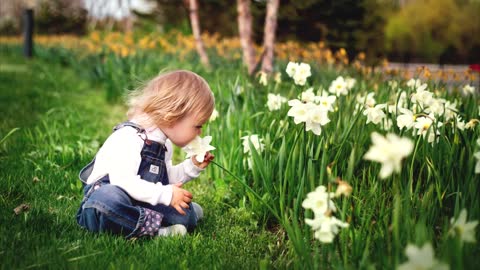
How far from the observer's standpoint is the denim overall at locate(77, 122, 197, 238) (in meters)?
2.03

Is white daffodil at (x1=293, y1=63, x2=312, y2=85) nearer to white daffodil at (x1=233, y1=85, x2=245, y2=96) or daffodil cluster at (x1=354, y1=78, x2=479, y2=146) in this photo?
daffodil cluster at (x1=354, y1=78, x2=479, y2=146)

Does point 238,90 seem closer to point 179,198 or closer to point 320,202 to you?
point 179,198

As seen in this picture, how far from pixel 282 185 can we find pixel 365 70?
125 inches

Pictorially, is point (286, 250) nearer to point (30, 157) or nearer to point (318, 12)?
point (30, 157)

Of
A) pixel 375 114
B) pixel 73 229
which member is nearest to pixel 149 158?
pixel 73 229

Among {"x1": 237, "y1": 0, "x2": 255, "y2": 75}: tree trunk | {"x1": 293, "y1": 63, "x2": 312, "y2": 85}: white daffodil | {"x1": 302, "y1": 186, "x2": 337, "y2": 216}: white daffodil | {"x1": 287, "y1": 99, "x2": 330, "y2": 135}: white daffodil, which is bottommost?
{"x1": 302, "y1": 186, "x2": 337, "y2": 216}: white daffodil

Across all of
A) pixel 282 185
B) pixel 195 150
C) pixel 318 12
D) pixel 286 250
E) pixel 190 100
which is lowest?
pixel 286 250

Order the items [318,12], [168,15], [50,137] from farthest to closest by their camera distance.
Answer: [168,15], [318,12], [50,137]

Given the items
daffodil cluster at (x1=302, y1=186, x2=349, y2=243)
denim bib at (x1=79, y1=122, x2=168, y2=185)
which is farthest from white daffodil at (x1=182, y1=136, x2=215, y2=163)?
daffodil cluster at (x1=302, y1=186, x2=349, y2=243)

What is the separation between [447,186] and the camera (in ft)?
6.32

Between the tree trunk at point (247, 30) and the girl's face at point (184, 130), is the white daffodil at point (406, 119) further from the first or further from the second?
the tree trunk at point (247, 30)

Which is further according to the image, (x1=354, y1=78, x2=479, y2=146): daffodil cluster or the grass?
(x1=354, y1=78, x2=479, y2=146): daffodil cluster

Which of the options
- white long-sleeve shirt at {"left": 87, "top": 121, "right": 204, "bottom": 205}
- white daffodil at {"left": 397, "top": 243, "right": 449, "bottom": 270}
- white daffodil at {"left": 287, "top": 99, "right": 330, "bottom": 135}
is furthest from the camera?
white long-sleeve shirt at {"left": 87, "top": 121, "right": 204, "bottom": 205}

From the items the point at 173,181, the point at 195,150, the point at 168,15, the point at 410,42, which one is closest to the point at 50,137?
the point at 173,181
